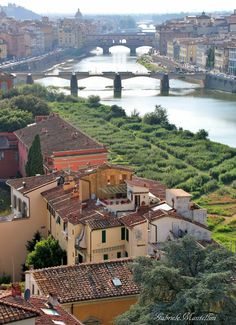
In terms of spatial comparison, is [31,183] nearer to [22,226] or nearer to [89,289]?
[22,226]

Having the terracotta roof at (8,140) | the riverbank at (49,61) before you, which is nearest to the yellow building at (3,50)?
the riverbank at (49,61)

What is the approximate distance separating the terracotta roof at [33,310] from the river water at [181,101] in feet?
52.1

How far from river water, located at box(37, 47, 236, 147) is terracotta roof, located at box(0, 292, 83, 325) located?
15.9 meters

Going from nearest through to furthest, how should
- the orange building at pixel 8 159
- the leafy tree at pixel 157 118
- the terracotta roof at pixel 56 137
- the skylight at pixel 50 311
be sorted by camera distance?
the skylight at pixel 50 311 → the terracotta roof at pixel 56 137 → the orange building at pixel 8 159 → the leafy tree at pixel 157 118

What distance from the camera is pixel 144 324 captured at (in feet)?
16.5

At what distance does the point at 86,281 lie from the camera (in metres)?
6.33

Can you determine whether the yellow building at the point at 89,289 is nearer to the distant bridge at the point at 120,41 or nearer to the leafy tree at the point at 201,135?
the leafy tree at the point at 201,135

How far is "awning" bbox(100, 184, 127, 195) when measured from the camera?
874cm

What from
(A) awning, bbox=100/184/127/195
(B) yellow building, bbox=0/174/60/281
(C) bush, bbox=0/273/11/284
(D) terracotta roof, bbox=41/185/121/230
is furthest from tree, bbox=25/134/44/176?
(A) awning, bbox=100/184/127/195

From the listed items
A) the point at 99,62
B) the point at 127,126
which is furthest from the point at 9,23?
the point at 127,126

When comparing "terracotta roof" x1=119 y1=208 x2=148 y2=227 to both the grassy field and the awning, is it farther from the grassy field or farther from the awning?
the grassy field

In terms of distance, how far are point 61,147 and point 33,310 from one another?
9512mm

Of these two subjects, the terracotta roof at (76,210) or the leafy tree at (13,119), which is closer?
the terracotta roof at (76,210)

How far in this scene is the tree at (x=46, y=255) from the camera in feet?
27.2
